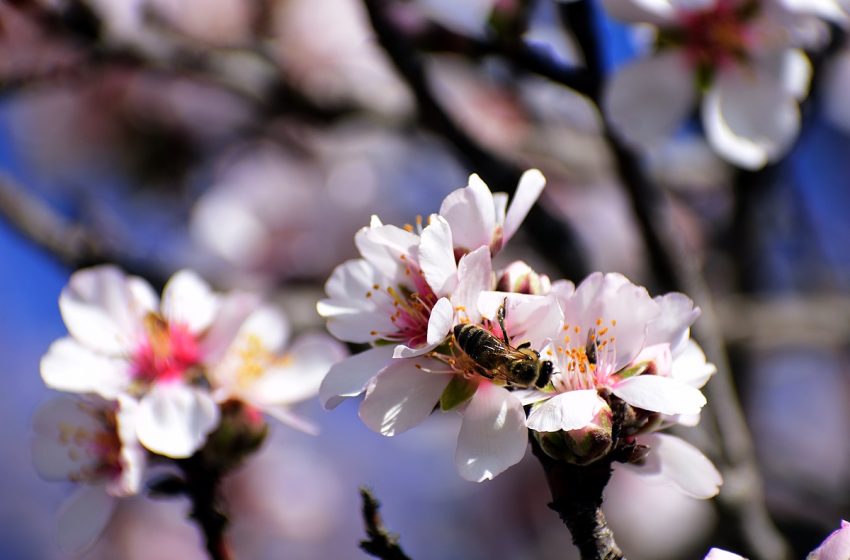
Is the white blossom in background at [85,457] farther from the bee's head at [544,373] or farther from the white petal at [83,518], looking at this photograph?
the bee's head at [544,373]

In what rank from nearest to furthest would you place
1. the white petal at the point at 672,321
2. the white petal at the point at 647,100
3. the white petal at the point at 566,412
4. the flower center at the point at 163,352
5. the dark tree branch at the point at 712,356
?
A: the white petal at the point at 566,412 < the white petal at the point at 672,321 < the flower center at the point at 163,352 < the white petal at the point at 647,100 < the dark tree branch at the point at 712,356

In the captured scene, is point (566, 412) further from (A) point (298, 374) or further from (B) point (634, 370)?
(A) point (298, 374)

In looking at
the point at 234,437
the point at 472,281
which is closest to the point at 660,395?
the point at 472,281

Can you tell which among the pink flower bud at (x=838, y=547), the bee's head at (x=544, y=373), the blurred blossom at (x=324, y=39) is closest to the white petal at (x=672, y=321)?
the bee's head at (x=544, y=373)

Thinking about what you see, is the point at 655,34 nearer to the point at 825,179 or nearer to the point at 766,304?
the point at 766,304

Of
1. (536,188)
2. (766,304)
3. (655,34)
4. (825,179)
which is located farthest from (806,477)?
(825,179)

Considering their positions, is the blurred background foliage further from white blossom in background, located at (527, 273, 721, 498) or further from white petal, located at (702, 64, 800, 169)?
white blossom in background, located at (527, 273, 721, 498)
